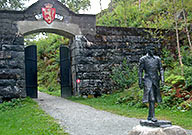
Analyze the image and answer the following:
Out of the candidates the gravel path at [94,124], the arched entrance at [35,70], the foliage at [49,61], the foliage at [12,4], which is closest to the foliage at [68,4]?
the foliage at [12,4]

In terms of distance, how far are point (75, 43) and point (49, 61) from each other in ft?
36.5

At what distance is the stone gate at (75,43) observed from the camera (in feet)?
37.2

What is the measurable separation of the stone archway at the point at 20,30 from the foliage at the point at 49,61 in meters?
8.08

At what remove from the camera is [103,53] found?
12.8 m

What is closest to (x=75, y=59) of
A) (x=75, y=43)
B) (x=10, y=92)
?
(x=75, y=43)

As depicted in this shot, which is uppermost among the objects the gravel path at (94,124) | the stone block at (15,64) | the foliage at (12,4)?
the foliage at (12,4)

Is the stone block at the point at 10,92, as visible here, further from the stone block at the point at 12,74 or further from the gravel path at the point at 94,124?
the gravel path at the point at 94,124

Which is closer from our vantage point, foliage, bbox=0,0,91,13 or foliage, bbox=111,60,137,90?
foliage, bbox=111,60,137,90

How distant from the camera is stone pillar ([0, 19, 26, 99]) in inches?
438

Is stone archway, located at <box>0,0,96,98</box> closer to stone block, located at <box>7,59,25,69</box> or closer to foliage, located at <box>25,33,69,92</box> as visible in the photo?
stone block, located at <box>7,59,25,69</box>

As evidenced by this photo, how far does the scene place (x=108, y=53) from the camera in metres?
12.9

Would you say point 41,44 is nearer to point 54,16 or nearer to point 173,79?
point 54,16

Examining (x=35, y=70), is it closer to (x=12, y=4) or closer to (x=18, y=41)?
(x=18, y=41)

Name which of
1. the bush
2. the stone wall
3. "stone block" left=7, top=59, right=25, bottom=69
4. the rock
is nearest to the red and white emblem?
the stone wall
